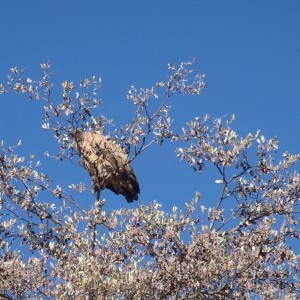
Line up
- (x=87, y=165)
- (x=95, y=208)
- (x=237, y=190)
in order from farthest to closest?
(x=87, y=165) → (x=237, y=190) → (x=95, y=208)

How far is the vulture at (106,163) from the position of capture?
1221 cm

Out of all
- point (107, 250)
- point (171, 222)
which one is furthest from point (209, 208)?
point (107, 250)

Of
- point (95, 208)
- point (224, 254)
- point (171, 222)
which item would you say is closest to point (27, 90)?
point (95, 208)

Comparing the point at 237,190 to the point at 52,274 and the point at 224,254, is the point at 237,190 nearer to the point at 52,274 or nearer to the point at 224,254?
the point at 224,254

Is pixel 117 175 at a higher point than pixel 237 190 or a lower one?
higher

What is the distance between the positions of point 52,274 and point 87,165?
285 cm

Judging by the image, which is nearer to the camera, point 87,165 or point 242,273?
point 242,273

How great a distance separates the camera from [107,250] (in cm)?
1077

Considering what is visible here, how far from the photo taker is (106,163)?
13.4 metres

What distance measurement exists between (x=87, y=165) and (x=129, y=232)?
113 inches

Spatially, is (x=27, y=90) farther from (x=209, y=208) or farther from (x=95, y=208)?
(x=209, y=208)

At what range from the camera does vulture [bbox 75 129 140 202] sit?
12.2 m

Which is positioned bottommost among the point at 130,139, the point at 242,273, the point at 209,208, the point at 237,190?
the point at 242,273

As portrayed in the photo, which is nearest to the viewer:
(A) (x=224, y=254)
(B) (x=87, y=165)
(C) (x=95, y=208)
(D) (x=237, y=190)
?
(A) (x=224, y=254)
